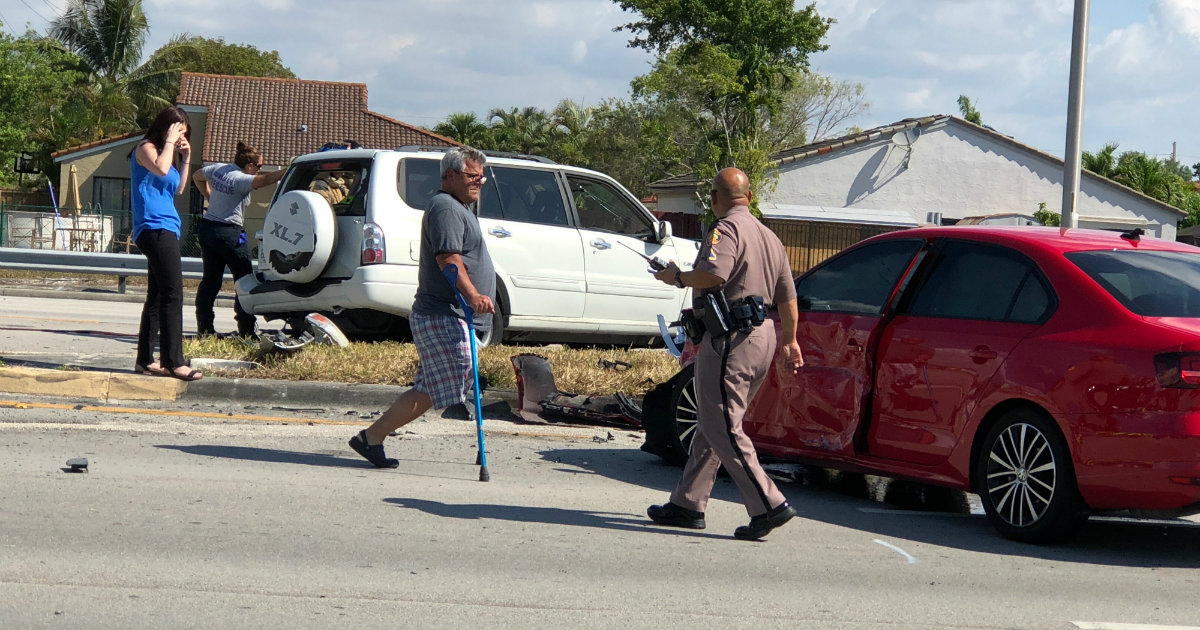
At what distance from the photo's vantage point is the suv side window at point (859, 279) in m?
7.16

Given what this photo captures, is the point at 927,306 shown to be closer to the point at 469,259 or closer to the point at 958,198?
the point at 469,259

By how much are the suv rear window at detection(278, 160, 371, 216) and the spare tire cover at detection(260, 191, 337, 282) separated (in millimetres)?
255

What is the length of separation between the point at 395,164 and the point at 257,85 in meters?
38.4

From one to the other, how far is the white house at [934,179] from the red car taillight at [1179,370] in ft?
103

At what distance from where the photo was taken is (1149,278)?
6336 mm

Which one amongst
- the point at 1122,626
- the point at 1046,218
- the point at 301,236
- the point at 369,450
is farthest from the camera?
the point at 1046,218

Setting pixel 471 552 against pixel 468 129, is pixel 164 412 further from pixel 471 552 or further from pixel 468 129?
pixel 468 129

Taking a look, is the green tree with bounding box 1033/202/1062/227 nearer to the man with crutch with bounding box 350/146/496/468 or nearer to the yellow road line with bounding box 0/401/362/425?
the yellow road line with bounding box 0/401/362/425

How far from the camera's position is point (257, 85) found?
47188 millimetres

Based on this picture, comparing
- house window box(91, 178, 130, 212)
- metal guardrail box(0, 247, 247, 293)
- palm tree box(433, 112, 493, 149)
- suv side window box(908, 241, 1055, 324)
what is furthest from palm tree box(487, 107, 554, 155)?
suv side window box(908, 241, 1055, 324)

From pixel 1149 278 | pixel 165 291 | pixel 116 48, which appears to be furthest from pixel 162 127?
pixel 116 48

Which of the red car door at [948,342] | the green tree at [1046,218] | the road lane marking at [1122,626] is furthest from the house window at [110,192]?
the road lane marking at [1122,626]

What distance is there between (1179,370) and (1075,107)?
788 cm

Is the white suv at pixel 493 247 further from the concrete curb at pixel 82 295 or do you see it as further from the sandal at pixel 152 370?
the concrete curb at pixel 82 295
